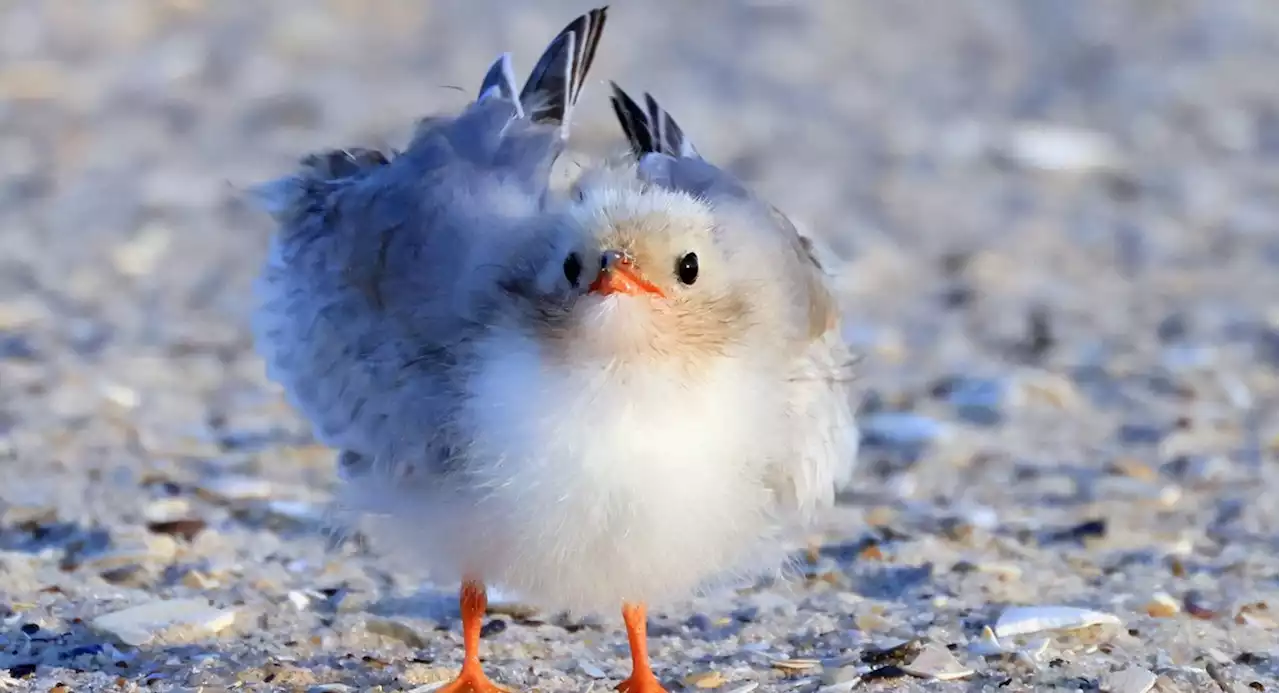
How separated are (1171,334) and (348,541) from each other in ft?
10.6

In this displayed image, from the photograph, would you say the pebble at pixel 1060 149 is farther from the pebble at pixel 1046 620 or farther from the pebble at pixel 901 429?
the pebble at pixel 1046 620

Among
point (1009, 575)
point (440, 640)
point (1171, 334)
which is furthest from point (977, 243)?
point (440, 640)

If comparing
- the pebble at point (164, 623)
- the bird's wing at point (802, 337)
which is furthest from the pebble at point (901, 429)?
the pebble at point (164, 623)

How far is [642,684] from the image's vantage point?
3455 mm

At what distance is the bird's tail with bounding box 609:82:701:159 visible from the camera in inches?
156

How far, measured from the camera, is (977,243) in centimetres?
743

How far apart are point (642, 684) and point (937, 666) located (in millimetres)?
563

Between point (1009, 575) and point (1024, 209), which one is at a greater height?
point (1024, 209)

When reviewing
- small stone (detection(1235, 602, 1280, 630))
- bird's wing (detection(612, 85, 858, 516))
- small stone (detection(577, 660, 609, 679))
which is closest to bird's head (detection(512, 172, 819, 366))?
bird's wing (detection(612, 85, 858, 516))

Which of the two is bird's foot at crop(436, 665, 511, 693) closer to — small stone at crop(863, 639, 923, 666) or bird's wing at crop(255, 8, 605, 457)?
bird's wing at crop(255, 8, 605, 457)

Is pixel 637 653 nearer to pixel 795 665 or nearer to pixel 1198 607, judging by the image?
pixel 795 665

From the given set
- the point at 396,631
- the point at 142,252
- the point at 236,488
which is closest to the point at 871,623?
the point at 396,631

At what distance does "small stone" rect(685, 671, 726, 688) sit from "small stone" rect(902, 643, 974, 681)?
0.36m

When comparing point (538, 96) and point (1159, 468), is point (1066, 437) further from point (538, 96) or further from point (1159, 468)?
point (538, 96)
